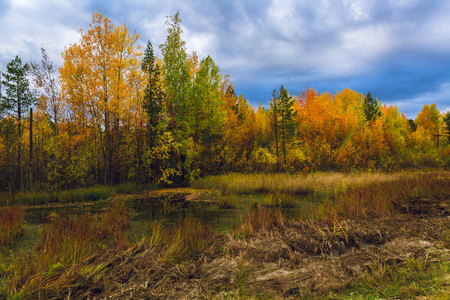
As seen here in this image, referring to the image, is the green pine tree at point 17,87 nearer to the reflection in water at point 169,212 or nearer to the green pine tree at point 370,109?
the reflection in water at point 169,212

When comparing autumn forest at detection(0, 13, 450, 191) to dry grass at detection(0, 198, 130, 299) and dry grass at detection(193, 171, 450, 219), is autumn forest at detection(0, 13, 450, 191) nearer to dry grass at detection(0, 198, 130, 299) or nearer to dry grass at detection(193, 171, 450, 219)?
dry grass at detection(193, 171, 450, 219)

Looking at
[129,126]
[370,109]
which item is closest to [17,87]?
[129,126]

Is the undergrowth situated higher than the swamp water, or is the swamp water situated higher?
the undergrowth

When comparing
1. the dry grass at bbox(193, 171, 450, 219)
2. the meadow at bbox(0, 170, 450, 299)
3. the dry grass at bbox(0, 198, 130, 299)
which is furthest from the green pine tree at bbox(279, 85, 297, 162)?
the dry grass at bbox(0, 198, 130, 299)

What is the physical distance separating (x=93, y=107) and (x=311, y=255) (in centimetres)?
1636

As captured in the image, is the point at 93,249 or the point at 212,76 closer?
the point at 93,249

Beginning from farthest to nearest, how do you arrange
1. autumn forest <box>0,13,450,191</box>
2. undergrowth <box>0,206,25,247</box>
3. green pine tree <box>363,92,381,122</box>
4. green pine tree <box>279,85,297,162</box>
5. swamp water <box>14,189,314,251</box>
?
green pine tree <box>363,92,381,122</box> < green pine tree <box>279,85,297,162</box> < autumn forest <box>0,13,450,191</box> < swamp water <box>14,189,314,251</box> < undergrowth <box>0,206,25,247</box>

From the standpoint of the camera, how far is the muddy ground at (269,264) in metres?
3.21

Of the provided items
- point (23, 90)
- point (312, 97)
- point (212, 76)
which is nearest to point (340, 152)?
point (312, 97)

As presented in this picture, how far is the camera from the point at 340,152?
79.7 ft

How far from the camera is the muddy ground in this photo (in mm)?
3211

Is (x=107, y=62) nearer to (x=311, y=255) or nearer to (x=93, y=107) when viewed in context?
(x=93, y=107)

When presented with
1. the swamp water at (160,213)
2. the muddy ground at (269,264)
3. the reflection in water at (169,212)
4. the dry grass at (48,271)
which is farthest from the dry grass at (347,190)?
the dry grass at (48,271)

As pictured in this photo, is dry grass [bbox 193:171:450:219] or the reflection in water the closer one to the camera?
dry grass [bbox 193:171:450:219]
